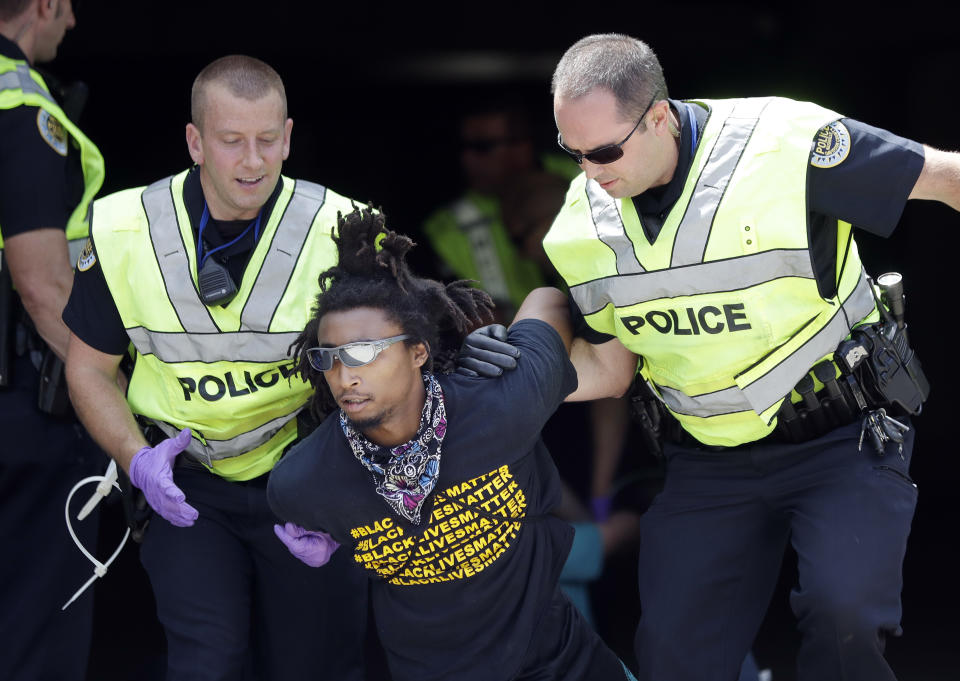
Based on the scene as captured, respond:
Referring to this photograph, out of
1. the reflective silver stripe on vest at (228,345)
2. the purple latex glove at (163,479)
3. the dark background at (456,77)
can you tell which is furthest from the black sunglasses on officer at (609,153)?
the dark background at (456,77)

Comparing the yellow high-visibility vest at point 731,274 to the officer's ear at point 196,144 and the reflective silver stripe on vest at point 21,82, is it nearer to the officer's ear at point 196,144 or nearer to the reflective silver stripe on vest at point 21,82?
the officer's ear at point 196,144

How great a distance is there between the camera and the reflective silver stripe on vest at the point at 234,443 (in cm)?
304

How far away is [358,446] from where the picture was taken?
2695mm

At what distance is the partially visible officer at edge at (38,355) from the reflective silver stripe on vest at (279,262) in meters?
0.65

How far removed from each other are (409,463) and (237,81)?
1024 mm

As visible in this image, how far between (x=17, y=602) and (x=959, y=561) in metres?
3.31

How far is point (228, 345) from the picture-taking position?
2.96 m

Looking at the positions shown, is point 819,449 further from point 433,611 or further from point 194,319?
point 194,319

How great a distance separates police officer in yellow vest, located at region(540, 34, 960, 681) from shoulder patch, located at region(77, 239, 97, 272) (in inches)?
43.1

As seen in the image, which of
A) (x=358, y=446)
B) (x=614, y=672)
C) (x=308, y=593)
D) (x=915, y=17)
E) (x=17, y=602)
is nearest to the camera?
(x=358, y=446)

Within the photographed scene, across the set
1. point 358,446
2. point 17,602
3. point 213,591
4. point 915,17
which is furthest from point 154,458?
point 915,17

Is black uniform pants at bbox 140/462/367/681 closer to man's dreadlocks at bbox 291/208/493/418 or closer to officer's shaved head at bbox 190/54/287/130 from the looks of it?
man's dreadlocks at bbox 291/208/493/418

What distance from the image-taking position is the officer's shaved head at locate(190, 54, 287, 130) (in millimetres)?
2994

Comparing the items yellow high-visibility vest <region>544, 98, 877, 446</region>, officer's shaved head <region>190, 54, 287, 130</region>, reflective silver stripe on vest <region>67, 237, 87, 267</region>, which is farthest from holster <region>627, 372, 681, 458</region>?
reflective silver stripe on vest <region>67, 237, 87, 267</region>
